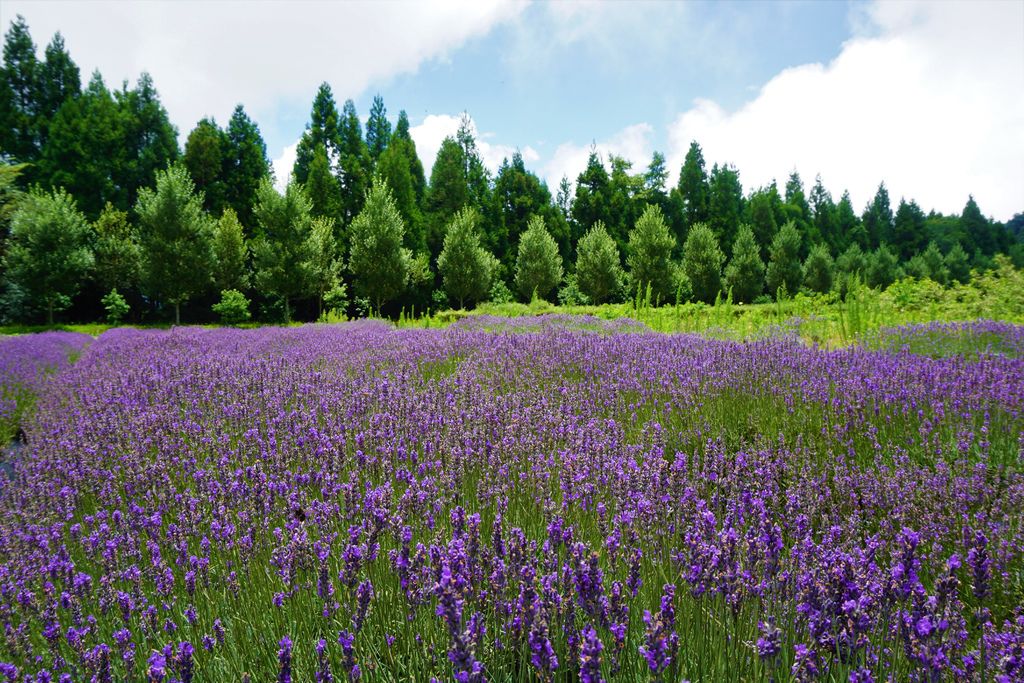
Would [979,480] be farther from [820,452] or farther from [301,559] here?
[301,559]

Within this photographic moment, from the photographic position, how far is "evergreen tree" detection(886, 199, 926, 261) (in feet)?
154

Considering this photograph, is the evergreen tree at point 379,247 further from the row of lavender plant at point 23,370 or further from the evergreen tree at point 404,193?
the row of lavender plant at point 23,370

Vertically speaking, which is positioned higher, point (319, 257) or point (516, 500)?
point (319, 257)

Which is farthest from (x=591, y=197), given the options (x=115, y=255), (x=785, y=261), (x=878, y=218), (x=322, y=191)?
(x=878, y=218)

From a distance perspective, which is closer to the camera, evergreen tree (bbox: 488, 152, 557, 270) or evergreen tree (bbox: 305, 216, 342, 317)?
evergreen tree (bbox: 305, 216, 342, 317)

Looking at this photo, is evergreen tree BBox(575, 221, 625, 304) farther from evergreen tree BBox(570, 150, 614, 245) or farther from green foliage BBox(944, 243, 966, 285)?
green foliage BBox(944, 243, 966, 285)

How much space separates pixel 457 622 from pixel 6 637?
1.83 meters

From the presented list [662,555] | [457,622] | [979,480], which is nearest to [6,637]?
[457,622]

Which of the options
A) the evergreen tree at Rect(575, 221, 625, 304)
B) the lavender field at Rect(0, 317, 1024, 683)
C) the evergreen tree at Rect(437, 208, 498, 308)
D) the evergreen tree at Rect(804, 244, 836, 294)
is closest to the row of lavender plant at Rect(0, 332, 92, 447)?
the lavender field at Rect(0, 317, 1024, 683)

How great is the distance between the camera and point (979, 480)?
2.62 m

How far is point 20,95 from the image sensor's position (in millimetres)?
31016

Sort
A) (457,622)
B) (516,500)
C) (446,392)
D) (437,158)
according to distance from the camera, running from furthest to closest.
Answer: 1. (437,158)
2. (446,392)
3. (516,500)
4. (457,622)

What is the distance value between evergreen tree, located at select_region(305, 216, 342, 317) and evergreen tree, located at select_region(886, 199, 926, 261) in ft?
159

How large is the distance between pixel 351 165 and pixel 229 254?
10.6m
